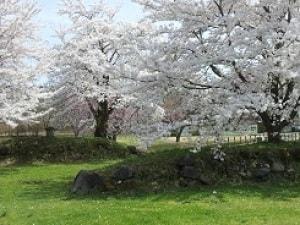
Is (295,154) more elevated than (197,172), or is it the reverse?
(295,154)

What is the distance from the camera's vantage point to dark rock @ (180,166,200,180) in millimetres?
15781

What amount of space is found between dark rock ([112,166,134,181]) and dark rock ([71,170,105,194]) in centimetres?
41

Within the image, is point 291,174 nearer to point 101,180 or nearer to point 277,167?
point 277,167

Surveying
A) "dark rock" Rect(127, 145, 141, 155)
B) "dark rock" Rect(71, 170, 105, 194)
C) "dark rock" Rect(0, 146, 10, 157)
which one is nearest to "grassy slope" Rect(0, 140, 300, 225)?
"dark rock" Rect(71, 170, 105, 194)

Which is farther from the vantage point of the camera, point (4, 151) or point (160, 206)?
point (4, 151)

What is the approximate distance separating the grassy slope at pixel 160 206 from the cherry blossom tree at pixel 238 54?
7.20 ft

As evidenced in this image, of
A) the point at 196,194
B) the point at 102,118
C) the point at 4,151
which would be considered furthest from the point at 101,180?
the point at 102,118

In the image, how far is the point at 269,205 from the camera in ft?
41.2

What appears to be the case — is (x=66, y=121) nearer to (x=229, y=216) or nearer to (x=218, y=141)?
(x=218, y=141)

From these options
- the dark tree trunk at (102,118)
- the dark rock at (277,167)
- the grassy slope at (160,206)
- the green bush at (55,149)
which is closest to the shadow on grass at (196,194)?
the grassy slope at (160,206)

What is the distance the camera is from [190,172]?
624 inches

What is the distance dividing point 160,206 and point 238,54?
5212mm

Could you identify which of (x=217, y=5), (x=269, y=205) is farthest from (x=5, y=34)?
(x=269, y=205)

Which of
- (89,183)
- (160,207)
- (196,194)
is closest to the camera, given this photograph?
(160,207)
